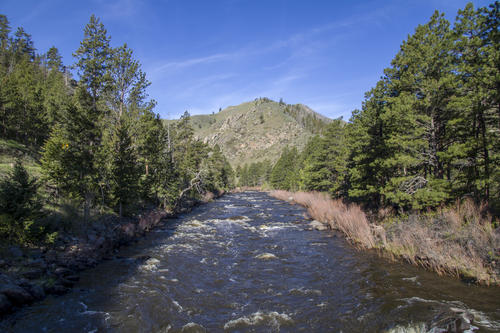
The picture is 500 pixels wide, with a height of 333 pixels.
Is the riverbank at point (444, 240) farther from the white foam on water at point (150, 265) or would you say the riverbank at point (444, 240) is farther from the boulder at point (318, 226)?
the white foam on water at point (150, 265)

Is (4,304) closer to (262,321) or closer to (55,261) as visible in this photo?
(55,261)

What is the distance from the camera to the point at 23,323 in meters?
7.27

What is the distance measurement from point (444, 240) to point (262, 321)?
9584 mm

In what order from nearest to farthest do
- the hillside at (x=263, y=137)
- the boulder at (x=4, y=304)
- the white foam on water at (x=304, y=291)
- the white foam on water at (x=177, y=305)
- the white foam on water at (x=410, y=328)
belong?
the white foam on water at (x=410, y=328) < the boulder at (x=4, y=304) < the white foam on water at (x=177, y=305) < the white foam on water at (x=304, y=291) < the hillside at (x=263, y=137)

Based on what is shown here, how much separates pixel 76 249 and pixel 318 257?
12.7 m

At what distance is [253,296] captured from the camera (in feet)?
31.4

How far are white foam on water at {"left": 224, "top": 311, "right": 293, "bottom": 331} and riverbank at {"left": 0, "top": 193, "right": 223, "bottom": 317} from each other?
22.0 feet

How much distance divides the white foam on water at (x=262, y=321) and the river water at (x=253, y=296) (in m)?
0.03

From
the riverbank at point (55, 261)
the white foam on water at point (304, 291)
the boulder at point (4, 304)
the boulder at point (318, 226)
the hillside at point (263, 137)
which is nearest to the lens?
the boulder at point (4, 304)

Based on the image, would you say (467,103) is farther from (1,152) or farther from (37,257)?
(1,152)

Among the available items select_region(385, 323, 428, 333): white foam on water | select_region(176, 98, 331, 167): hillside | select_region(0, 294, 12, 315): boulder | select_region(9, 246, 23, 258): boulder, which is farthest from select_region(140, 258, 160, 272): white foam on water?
select_region(176, 98, 331, 167): hillside

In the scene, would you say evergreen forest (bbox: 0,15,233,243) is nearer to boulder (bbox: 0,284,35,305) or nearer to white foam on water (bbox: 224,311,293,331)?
boulder (bbox: 0,284,35,305)

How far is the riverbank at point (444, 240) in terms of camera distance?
9891mm

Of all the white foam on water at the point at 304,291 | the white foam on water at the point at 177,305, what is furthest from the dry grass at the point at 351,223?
the white foam on water at the point at 177,305
